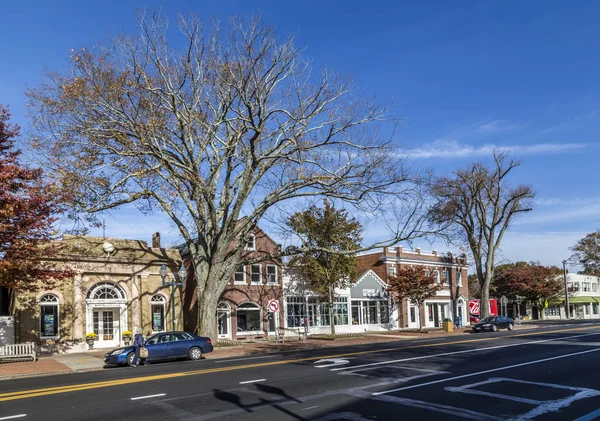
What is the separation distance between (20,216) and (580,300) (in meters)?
79.9

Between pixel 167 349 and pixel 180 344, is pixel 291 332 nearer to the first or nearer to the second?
pixel 180 344

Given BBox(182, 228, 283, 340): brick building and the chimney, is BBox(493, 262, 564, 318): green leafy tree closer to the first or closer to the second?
BBox(182, 228, 283, 340): brick building

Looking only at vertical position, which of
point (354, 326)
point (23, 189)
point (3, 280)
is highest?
point (23, 189)

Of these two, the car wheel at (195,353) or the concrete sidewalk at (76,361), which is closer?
the concrete sidewalk at (76,361)

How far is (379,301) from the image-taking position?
46688 millimetres

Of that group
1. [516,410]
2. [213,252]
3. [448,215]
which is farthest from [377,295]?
[516,410]

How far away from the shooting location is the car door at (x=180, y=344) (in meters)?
22.6

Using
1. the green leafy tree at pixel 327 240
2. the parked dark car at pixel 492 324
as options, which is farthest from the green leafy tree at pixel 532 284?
the green leafy tree at pixel 327 240

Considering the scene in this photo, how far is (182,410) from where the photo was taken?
35.0ft

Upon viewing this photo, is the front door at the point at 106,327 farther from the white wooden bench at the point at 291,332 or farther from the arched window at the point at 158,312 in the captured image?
the white wooden bench at the point at 291,332

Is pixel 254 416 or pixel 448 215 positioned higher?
pixel 448 215

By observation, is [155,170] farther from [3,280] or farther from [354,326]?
[354,326]

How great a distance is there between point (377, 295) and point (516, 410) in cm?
Answer: 3644

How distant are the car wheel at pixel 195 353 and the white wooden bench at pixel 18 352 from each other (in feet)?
24.2
